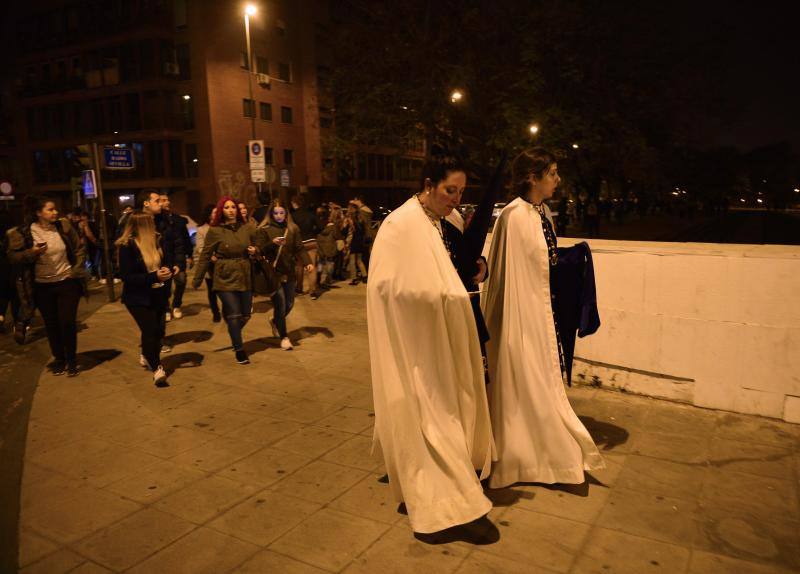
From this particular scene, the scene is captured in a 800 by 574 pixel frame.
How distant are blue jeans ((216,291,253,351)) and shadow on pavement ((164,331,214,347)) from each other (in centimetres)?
149

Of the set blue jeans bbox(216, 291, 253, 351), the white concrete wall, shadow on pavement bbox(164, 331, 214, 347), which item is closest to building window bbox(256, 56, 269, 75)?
shadow on pavement bbox(164, 331, 214, 347)

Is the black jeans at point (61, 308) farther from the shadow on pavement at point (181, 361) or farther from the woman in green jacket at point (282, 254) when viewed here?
the woman in green jacket at point (282, 254)

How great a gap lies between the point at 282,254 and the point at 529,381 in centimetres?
481

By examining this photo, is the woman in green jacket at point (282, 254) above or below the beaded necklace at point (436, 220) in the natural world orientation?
below

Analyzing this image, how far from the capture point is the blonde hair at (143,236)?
6375 mm

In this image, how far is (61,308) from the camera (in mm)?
6926

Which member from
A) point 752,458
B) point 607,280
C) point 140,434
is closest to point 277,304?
point 140,434

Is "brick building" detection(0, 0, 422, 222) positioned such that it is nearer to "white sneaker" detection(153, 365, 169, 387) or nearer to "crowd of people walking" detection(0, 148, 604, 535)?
"white sneaker" detection(153, 365, 169, 387)

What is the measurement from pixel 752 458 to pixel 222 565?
3.62m

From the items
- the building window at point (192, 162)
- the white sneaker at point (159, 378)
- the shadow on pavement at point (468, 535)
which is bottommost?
the shadow on pavement at point (468, 535)

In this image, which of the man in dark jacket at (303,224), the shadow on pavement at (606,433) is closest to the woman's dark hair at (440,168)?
the shadow on pavement at (606,433)

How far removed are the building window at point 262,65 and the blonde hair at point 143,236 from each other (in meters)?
36.8

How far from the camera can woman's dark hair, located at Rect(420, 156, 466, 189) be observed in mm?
3461

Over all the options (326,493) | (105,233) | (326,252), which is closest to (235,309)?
(326,493)
